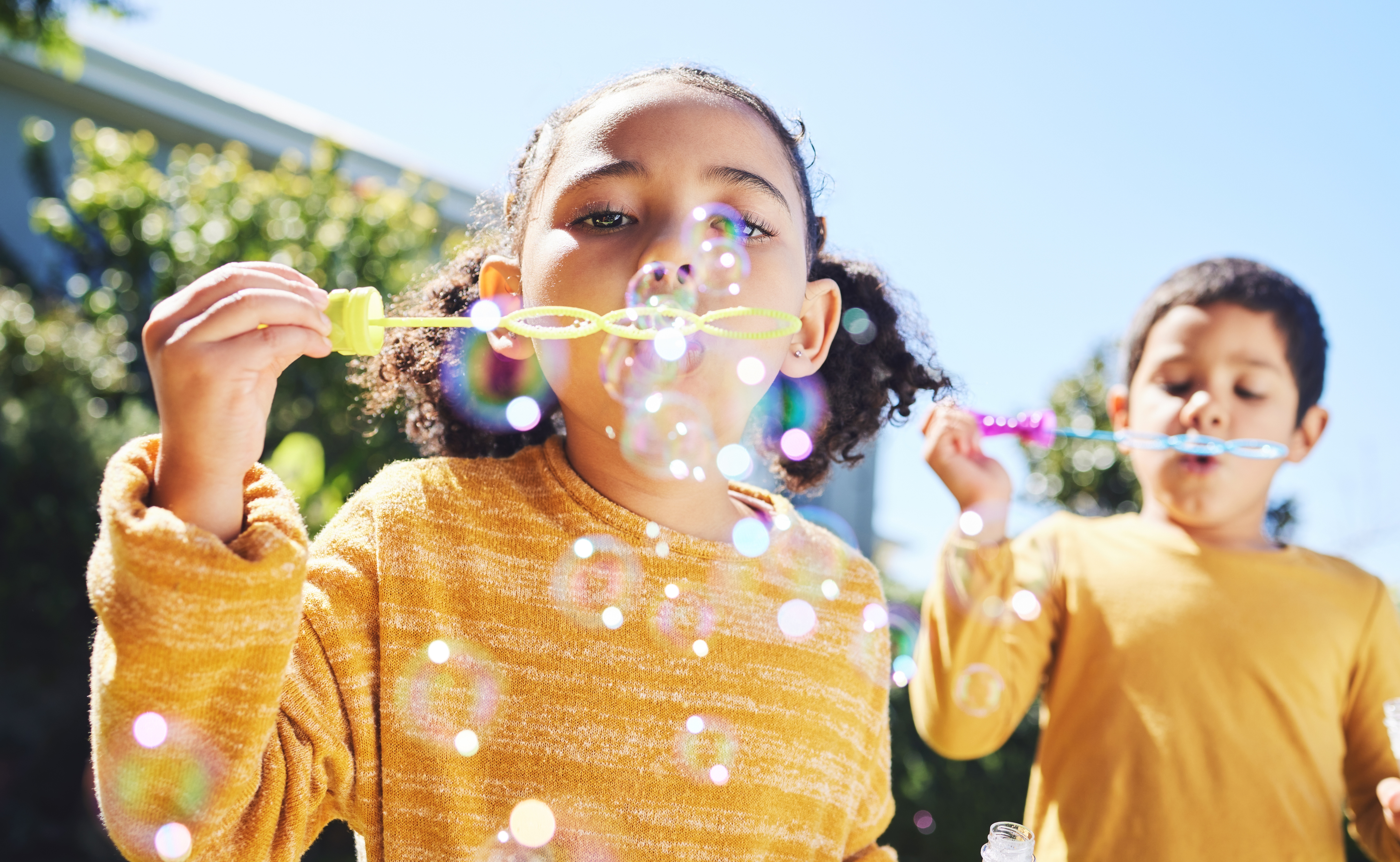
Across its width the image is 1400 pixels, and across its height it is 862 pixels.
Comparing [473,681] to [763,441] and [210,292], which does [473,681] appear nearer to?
[210,292]

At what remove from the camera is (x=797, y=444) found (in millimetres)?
1536

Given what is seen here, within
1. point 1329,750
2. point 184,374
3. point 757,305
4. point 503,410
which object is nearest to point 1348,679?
point 1329,750

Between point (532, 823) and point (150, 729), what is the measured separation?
37cm

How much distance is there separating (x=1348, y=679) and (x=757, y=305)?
1252mm

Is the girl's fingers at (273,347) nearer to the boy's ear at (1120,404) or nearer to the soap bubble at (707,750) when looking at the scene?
the soap bubble at (707,750)

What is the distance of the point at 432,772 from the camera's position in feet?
3.13

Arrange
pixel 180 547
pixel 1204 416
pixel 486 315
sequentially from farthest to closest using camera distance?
pixel 1204 416, pixel 486 315, pixel 180 547

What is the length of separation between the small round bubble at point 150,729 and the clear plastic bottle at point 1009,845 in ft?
2.28

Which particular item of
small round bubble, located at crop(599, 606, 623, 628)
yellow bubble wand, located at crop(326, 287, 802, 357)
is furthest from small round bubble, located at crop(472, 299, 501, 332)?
small round bubble, located at crop(599, 606, 623, 628)

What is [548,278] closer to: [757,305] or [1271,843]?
[757,305]

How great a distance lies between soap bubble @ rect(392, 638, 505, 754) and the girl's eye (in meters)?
0.45

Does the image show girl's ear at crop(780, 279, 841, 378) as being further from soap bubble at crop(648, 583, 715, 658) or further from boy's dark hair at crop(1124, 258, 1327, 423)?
boy's dark hair at crop(1124, 258, 1327, 423)

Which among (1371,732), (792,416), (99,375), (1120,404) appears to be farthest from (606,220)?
(99,375)

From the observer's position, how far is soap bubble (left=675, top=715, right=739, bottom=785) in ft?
3.37
